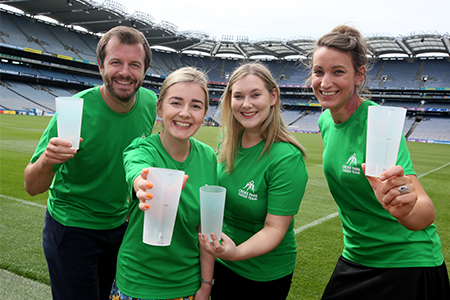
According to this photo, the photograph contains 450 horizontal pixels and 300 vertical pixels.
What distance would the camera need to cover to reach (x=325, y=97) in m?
2.28

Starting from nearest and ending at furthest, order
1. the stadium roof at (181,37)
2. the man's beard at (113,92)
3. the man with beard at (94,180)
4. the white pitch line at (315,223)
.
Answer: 1. the man with beard at (94,180)
2. the man's beard at (113,92)
3. the white pitch line at (315,223)
4. the stadium roof at (181,37)

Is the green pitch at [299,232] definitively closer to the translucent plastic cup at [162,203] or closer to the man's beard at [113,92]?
the man's beard at [113,92]

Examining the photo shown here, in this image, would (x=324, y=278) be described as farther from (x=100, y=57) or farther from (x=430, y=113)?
(x=430, y=113)

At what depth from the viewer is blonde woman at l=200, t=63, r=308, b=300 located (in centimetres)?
197

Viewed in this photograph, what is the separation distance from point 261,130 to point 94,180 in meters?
1.34

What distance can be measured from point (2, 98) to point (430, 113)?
61059mm

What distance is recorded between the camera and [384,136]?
5.21ft

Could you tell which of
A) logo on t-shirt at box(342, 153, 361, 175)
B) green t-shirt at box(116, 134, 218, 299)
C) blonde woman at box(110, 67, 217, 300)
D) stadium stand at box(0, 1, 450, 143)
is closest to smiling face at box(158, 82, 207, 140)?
blonde woman at box(110, 67, 217, 300)

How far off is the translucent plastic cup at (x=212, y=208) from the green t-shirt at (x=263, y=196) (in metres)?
0.48

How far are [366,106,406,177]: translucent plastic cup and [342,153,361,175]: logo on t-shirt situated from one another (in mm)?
496

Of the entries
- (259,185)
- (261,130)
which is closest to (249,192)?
(259,185)

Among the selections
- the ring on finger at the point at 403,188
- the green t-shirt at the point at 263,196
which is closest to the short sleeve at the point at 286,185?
the green t-shirt at the point at 263,196

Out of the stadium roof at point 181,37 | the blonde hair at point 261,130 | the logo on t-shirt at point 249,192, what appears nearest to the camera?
the logo on t-shirt at point 249,192

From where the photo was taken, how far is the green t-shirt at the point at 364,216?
201 cm
